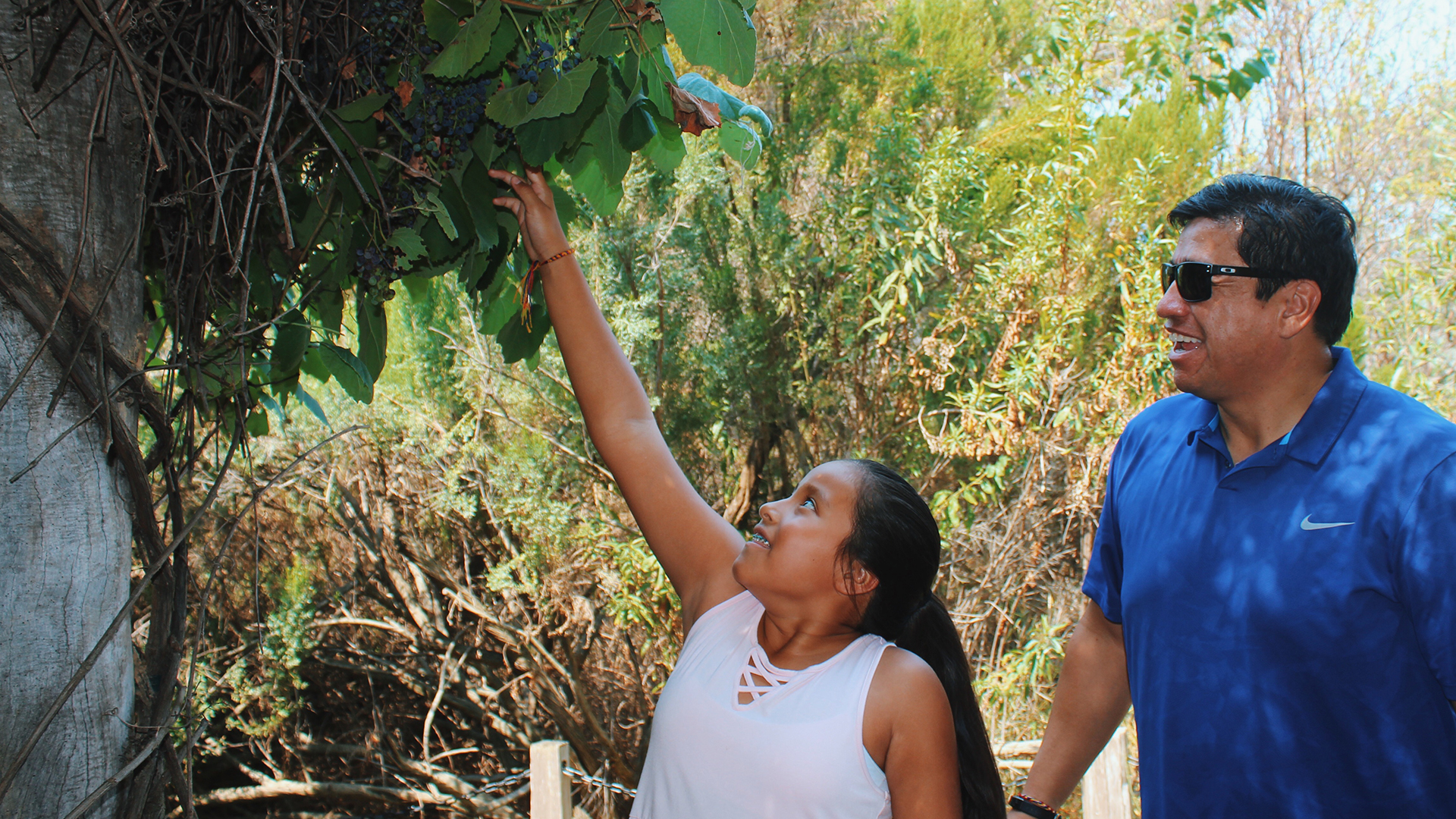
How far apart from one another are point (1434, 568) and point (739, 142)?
1.12m

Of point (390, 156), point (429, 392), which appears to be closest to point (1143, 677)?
point (390, 156)

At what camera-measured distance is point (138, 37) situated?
108 cm

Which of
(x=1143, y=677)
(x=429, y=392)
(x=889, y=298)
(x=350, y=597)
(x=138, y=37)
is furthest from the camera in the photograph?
(x=350, y=597)

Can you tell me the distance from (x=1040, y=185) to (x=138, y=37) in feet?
13.7

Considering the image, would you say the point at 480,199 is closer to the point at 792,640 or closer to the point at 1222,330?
the point at 792,640

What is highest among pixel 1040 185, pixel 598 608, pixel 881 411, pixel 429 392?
pixel 1040 185

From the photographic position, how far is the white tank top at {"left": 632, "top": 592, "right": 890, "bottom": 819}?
1.12 m

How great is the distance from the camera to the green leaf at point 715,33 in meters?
0.96

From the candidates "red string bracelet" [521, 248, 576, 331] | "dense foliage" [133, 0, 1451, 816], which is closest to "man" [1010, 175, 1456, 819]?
"red string bracelet" [521, 248, 576, 331]

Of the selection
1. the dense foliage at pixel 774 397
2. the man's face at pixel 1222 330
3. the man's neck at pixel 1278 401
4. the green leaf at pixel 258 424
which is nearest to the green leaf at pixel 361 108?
the green leaf at pixel 258 424

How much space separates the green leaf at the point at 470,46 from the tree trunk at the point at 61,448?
351 mm

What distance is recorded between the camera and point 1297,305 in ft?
4.76

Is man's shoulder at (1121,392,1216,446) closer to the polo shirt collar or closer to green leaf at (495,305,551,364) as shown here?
the polo shirt collar

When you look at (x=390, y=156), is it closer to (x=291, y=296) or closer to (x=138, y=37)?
(x=138, y=37)
